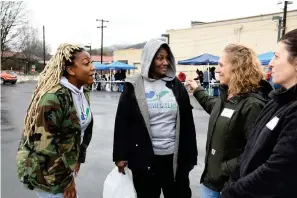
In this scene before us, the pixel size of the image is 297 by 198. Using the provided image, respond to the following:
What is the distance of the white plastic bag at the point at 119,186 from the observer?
9.38 ft

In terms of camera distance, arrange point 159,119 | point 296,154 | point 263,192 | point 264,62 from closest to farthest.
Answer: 1. point 296,154
2. point 263,192
3. point 159,119
4. point 264,62

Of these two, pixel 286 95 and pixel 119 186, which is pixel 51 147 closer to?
pixel 119 186

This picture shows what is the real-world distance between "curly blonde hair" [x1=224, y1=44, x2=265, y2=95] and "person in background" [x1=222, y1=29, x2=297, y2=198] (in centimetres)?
59

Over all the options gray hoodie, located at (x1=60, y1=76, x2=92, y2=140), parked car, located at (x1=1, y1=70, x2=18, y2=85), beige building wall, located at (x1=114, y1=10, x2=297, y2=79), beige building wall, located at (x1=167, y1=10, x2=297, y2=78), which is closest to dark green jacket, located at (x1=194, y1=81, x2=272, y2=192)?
gray hoodie, located at (x1=60, y1=76, x2=92, y2=140)

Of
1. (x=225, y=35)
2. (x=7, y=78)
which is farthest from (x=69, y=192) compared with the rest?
(x=7, y=78)

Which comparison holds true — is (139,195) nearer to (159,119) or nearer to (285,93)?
(159,119)

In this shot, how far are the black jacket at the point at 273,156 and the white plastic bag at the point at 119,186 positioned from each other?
123cm

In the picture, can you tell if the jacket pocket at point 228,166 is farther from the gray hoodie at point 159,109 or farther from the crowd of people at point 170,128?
the gray hoodie at point 159,109

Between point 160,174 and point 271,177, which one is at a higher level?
point 271,177

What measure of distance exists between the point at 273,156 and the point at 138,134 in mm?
1524

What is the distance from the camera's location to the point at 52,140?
2.20 m

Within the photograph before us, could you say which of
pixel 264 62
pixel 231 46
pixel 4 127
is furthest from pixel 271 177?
pixel 264 62

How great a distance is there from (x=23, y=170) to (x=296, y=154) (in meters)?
1.72

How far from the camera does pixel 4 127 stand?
9.19 metres
